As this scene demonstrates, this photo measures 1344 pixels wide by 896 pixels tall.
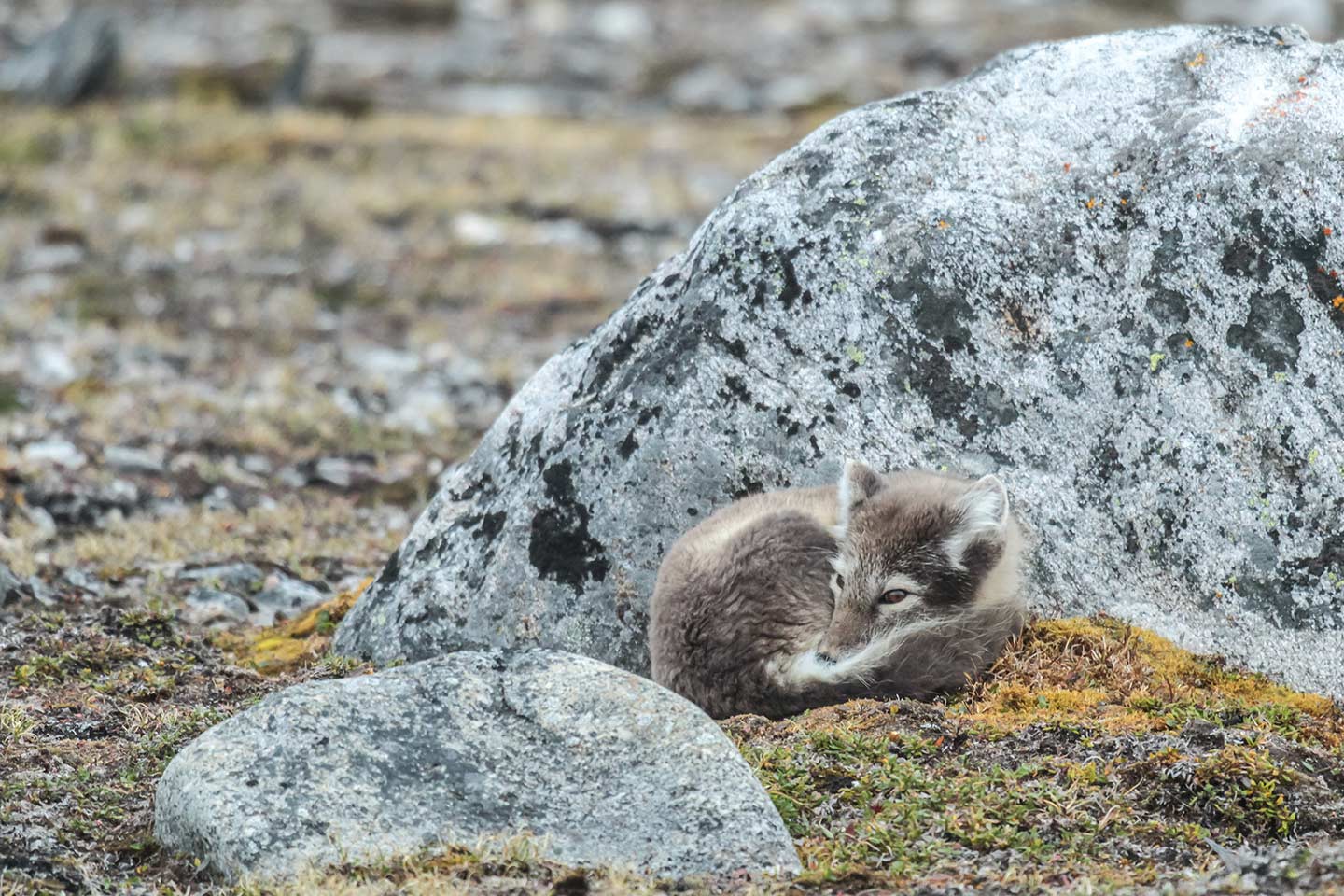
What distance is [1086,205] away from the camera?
8023 mm

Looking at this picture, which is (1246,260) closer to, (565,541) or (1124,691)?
(1124,691)

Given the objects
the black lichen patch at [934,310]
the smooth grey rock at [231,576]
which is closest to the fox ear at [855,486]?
the black lichen patch at [934,310]

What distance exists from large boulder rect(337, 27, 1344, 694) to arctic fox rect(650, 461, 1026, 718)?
729 millimetres

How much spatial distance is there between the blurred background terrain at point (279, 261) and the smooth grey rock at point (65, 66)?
6 cm

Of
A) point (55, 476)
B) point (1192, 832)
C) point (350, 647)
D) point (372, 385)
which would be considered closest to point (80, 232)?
point (372, 385)

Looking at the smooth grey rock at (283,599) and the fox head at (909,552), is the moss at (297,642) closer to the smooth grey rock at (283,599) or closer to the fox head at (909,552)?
the smooth grey rock at (283,599)

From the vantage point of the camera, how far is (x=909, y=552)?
22.9 ft

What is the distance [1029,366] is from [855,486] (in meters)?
1.38

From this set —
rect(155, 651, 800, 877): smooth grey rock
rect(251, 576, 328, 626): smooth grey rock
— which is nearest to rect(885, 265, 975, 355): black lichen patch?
rect(155, 651, 800, 877): smooth grey rock

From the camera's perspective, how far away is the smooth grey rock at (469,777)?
546 cm

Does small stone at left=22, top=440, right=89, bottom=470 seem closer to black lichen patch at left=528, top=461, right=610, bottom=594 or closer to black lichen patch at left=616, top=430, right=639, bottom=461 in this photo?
black lichen patch at left=528, top=461, right=610, bottom=594

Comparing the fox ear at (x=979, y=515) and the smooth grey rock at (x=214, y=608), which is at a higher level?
the fox ear at (x=979, y=515)

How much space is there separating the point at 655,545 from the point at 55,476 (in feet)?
22.0

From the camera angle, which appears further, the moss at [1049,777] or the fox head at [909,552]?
the fox head at [909,552]
